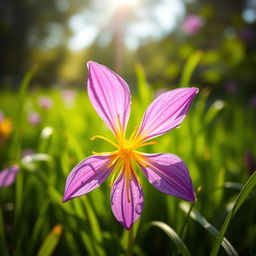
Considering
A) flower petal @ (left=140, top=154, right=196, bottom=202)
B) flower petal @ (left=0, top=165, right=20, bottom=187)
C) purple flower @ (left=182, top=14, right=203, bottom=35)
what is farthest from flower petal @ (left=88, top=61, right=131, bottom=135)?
purple flower @ (left=182, top=14, right=203, bottom=35)

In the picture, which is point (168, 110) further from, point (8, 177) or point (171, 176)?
point (8, 177)

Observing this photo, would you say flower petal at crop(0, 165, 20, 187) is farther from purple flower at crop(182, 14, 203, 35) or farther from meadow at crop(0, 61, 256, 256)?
purple flower at crop(182, 14, 203, 35)

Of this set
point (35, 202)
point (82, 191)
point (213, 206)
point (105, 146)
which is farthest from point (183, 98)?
point (105, 146)

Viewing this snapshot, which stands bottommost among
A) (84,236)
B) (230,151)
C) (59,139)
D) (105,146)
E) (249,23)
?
(230,151)

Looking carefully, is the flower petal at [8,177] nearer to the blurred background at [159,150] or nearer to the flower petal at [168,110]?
the blurred background at [159,150]

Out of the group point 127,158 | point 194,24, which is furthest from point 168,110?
point 194,24

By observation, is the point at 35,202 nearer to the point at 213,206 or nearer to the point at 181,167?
the point at 213,206
